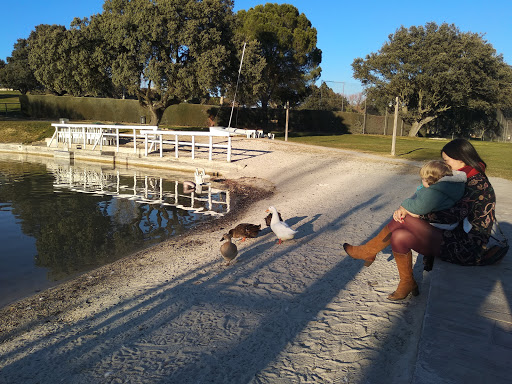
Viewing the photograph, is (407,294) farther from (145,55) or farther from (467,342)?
(145,55)

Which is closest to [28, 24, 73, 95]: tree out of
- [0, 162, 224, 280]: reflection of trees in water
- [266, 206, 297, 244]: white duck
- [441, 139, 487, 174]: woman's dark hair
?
[0, 162, 224, 280]: reflection of trees in water

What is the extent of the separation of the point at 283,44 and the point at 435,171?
104 ft

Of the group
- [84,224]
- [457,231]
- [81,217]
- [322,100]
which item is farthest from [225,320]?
[322,100]

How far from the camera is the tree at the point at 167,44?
75.8 ft

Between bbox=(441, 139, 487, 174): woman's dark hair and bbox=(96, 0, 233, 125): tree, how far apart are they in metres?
20.2

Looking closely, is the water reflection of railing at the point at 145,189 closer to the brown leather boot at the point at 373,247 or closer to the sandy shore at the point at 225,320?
the sandy shore at the point at 225,320

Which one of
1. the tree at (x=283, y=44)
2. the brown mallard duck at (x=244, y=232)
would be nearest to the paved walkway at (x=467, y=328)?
the brown mallard duck at (x=244, y=232)

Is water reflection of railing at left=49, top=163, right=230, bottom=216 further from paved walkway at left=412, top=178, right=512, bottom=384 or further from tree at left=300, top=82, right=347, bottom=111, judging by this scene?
tree at left=300, top=82, right=347, bottom=111

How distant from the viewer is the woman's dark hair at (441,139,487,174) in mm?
3746

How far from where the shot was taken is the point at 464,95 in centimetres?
3147

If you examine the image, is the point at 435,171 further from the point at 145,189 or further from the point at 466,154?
the point at 145,189

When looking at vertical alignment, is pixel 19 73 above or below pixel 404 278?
above

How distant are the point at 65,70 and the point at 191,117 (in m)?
13.7

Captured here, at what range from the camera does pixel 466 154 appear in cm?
378
